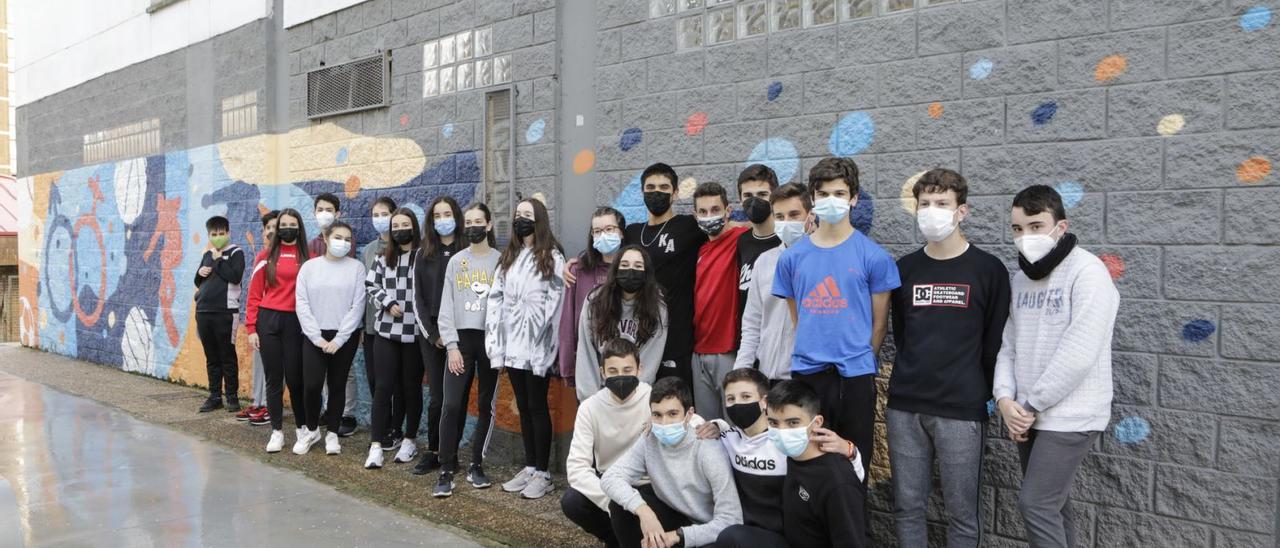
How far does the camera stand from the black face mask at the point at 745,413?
391 cm

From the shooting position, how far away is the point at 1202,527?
12.5 ft

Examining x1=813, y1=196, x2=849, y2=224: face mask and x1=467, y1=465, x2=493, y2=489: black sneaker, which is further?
x1=467, y1=465, x2=493, y2=489: black sneaker

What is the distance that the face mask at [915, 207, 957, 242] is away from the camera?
386 centimetres

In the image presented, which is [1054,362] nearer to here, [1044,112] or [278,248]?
[1044,112]

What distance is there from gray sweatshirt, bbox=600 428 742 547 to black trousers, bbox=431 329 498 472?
6.74ft

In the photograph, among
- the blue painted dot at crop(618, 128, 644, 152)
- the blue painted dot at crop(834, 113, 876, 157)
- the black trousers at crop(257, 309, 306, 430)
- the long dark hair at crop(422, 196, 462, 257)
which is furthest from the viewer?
the black trousers at crop(257, 309, 306, 430)

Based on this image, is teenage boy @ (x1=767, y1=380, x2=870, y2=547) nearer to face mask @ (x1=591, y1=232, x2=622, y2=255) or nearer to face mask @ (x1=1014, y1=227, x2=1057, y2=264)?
face mask @ (x1=1014, y1=227, x2=1057, y2=264)

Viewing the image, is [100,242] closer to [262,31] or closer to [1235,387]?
[262,31]

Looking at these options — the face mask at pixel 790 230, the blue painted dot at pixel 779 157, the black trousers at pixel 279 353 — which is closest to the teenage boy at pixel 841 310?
the face mask at pixel 790 230

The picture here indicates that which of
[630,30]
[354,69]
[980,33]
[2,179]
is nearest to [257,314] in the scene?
[354,69]

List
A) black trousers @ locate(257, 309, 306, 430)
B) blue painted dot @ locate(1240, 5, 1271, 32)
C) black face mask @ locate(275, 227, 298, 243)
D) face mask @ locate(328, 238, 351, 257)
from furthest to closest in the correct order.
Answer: black face mask @ locate(275, 227, 298, 243), black trousers @ locate(257, 309, 306, 430), face mask @ locate(328, 238, 351, 257), blue painted dot @ locate(1240, 5, 1271, 32)

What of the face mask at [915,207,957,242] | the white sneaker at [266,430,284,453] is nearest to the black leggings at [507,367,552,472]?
the white sneaker at [266,430,284,453]

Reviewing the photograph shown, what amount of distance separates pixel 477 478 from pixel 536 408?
2.21ft

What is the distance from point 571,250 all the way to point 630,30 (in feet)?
5.35
